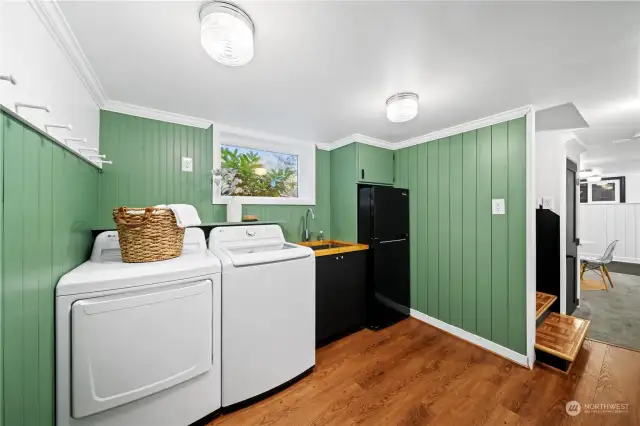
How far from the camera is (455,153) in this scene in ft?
8.00

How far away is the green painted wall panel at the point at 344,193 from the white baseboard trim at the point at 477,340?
123cm

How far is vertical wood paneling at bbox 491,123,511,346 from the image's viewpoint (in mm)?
2084

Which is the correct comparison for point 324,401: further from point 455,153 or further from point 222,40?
point 455,153

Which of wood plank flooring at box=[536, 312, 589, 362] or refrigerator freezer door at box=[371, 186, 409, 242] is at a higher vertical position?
refrigerator freezer door at box=[371, 186, 409, 242]

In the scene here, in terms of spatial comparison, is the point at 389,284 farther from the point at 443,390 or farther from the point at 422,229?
the point at 443,390

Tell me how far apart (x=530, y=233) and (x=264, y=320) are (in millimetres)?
2181

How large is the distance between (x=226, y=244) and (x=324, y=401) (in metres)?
1.37

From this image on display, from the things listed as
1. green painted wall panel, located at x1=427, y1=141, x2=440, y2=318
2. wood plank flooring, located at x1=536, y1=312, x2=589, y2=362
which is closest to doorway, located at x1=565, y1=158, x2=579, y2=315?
wood plank flooring, located at x1=536, y1=312, x2=589, y2=362

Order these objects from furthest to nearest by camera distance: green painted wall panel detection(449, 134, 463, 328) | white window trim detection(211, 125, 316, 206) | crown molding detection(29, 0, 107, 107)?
green painted wall panel detection(449, 134, 463, 328) → white window trim detection(211, 125, 316, 206) → crown molding detection(29, 0, 107, 107)

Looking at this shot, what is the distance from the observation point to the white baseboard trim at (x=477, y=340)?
1.97 m

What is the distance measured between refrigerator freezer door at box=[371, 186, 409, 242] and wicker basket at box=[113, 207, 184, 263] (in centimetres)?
188

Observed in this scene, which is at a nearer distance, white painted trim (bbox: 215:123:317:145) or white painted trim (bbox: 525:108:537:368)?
white painted trim (bbox: 525:108:537:368)

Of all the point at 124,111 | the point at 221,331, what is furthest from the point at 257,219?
the point at 124,111

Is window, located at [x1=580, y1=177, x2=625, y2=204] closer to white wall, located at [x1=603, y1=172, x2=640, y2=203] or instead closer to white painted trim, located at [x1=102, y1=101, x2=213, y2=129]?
white wall, located at [x1=603, y1=172, x2=640, y2=203]
